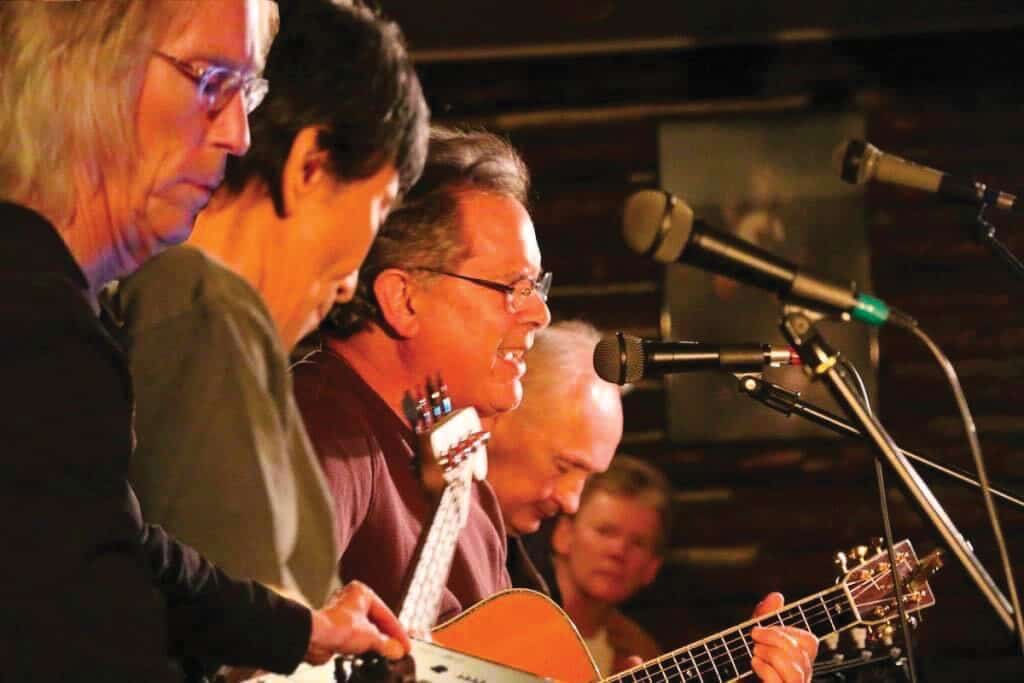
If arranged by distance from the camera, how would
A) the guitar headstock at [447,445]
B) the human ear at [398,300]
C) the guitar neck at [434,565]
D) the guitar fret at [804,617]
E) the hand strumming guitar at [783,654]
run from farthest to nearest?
the guitar fret at [804,617], the hand strumming guitar at [783,654], the human ear at [398,300], the guitar headstock at [447,445], the guitar neck at [434,565]

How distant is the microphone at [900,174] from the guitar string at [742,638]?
886mm

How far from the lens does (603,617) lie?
4172 millimetres

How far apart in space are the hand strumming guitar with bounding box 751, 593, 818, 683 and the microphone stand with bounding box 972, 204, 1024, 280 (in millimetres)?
773

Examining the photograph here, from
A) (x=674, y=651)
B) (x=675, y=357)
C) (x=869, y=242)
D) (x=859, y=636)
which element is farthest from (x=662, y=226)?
(x=869, y=242)

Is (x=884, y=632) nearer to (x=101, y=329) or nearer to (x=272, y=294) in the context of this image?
(x=272, y=294)

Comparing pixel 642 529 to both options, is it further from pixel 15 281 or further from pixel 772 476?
pixel 15 281

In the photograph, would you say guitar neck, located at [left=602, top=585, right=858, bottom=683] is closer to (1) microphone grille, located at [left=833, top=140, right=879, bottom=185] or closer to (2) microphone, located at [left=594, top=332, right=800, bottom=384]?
(2) microphone, located at [left=594, top=332, right=800, bottom=384]

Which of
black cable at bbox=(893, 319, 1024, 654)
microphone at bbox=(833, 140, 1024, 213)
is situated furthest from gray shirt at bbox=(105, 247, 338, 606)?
microphone at bbox=(833, 140, 1024, 213)

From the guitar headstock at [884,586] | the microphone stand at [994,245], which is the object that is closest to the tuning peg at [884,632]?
the guitar headstock at [884,586]

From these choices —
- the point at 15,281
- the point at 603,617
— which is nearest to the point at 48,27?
the point at 15,281

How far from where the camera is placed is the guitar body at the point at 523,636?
2.38 metres

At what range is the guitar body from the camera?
7.79 ft

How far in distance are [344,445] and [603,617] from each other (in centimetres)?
206

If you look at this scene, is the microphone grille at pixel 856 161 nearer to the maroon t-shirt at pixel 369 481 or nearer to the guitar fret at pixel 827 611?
the maroon t-shirt at pixel 369 481
